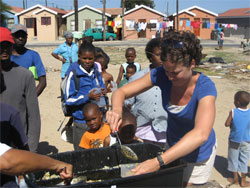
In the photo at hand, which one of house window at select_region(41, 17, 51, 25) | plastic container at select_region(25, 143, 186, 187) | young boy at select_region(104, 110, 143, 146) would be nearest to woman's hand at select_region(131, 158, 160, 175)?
plastic container at select_region(25, 143, 186, 187)

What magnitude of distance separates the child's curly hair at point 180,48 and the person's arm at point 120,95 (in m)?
0.33

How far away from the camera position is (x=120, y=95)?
2.13 m

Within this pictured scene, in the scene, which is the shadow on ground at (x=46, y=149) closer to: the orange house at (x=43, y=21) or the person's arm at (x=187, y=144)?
the person's arm at (x=187, y=144)

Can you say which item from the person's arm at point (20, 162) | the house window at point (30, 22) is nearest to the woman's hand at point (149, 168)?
the person's arm at point (20, 162)

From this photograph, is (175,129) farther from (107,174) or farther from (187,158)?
(107,174)

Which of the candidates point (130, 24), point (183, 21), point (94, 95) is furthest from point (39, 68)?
point (130, 24)

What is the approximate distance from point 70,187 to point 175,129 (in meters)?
0.90

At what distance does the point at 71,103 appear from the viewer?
347 centimetres

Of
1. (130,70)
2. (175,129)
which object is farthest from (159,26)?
(175,129)

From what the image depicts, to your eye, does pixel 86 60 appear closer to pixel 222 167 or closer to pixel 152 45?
pixel 152 45

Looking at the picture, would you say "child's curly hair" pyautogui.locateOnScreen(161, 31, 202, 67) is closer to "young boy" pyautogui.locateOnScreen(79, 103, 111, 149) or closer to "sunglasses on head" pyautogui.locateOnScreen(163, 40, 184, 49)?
"sunglasses on head" pyautogui.locateOnScreen(163, 40, 184, 49)

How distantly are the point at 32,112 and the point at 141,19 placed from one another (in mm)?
37169

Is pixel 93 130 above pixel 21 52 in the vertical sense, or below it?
below

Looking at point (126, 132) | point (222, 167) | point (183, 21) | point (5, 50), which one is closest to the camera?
point (5, 50)
